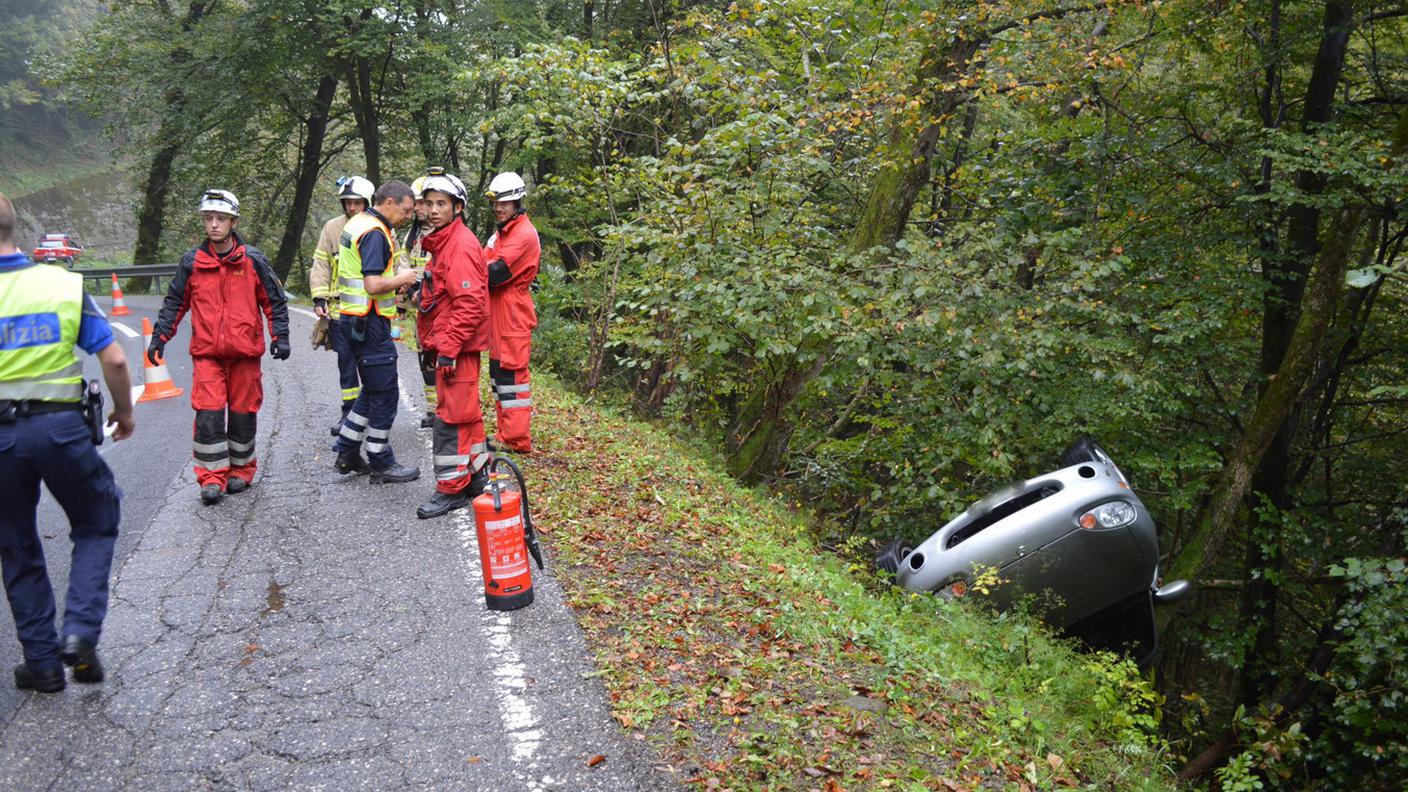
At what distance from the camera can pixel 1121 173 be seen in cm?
984

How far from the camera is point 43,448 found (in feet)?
12.8

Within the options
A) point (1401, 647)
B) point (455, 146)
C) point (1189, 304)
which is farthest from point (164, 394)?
point (455, 146)

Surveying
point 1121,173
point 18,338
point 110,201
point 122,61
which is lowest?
point 110,201

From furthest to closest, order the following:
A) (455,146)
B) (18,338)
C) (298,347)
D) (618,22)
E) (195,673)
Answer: (455,146) → (618,22) → (298,347) → (195,673) → (18,338)

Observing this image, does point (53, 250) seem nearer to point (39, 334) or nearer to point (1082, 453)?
point (39, 334)

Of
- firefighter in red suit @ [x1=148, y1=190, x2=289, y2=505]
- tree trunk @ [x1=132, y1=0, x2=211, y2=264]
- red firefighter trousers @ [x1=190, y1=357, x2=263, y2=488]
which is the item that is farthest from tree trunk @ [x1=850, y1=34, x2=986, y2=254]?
tree trunk @ [x1=132, y1=0, x2=211, y2=264]

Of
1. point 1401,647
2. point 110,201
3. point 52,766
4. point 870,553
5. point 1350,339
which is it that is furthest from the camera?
point 110,201

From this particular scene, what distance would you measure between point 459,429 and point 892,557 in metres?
4.03

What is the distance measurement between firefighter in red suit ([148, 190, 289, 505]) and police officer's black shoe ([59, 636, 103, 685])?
2.44 metres

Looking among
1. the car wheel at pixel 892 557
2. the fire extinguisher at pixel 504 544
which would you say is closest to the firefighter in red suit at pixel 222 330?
the fire extinguisher at pixel 504 544

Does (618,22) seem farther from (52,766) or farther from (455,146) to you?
(52,766)

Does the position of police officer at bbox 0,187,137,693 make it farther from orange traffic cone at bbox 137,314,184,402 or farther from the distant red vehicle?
orange traffic cone at bbox 137,314,184,402

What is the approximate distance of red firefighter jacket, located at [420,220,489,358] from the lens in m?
5.95

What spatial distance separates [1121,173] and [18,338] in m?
9.81
